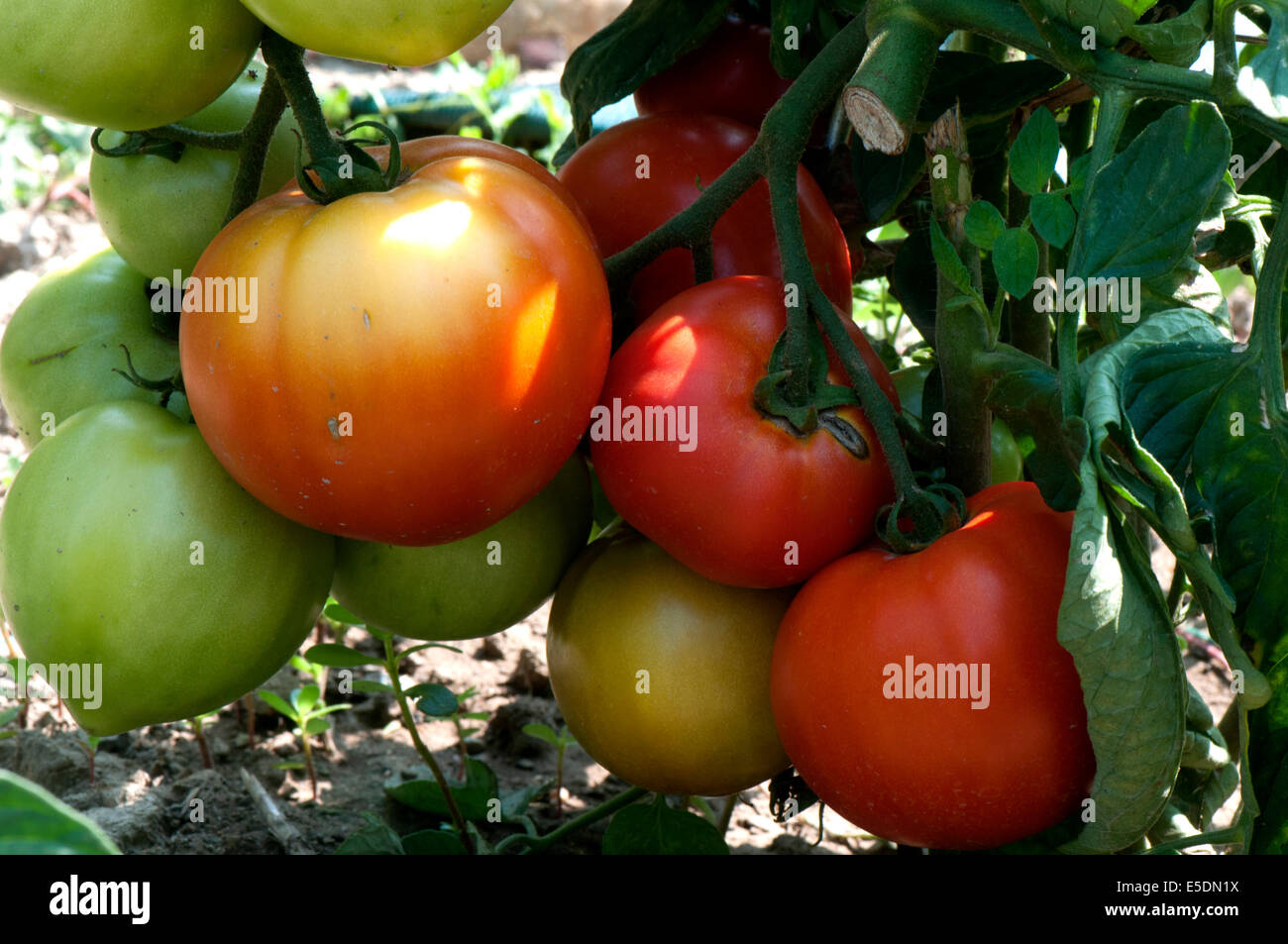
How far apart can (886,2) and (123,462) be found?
54 cm

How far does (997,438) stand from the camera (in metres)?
1.00

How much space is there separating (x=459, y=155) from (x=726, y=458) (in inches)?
9.9

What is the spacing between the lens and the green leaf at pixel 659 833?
3.10 ft

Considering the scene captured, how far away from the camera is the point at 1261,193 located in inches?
43.1

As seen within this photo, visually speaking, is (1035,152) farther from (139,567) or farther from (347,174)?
(139,567)

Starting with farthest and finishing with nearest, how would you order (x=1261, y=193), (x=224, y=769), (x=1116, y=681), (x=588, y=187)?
1. (x=224, y=769)
2. (x=1261, y=193)
3. (x=588, y=187)
4. (x=1116, y=681)

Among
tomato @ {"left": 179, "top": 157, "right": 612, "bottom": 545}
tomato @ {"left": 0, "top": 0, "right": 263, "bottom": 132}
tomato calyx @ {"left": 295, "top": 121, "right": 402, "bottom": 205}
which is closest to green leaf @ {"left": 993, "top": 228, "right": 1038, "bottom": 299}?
tomato @ {"left": 179, "top": 157, "right": 612, "bottom": 545}

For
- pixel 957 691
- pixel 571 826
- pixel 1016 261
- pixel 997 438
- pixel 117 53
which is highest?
pixel 117 53

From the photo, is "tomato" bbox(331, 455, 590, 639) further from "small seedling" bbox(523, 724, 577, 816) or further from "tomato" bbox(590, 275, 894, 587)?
"small seedling" bbox(523, 724, 577, 816)

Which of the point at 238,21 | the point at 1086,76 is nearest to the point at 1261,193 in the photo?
the point at 1086,76

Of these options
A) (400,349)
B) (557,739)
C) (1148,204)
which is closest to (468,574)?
(400,349)

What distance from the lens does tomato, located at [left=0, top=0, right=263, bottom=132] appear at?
65cm
